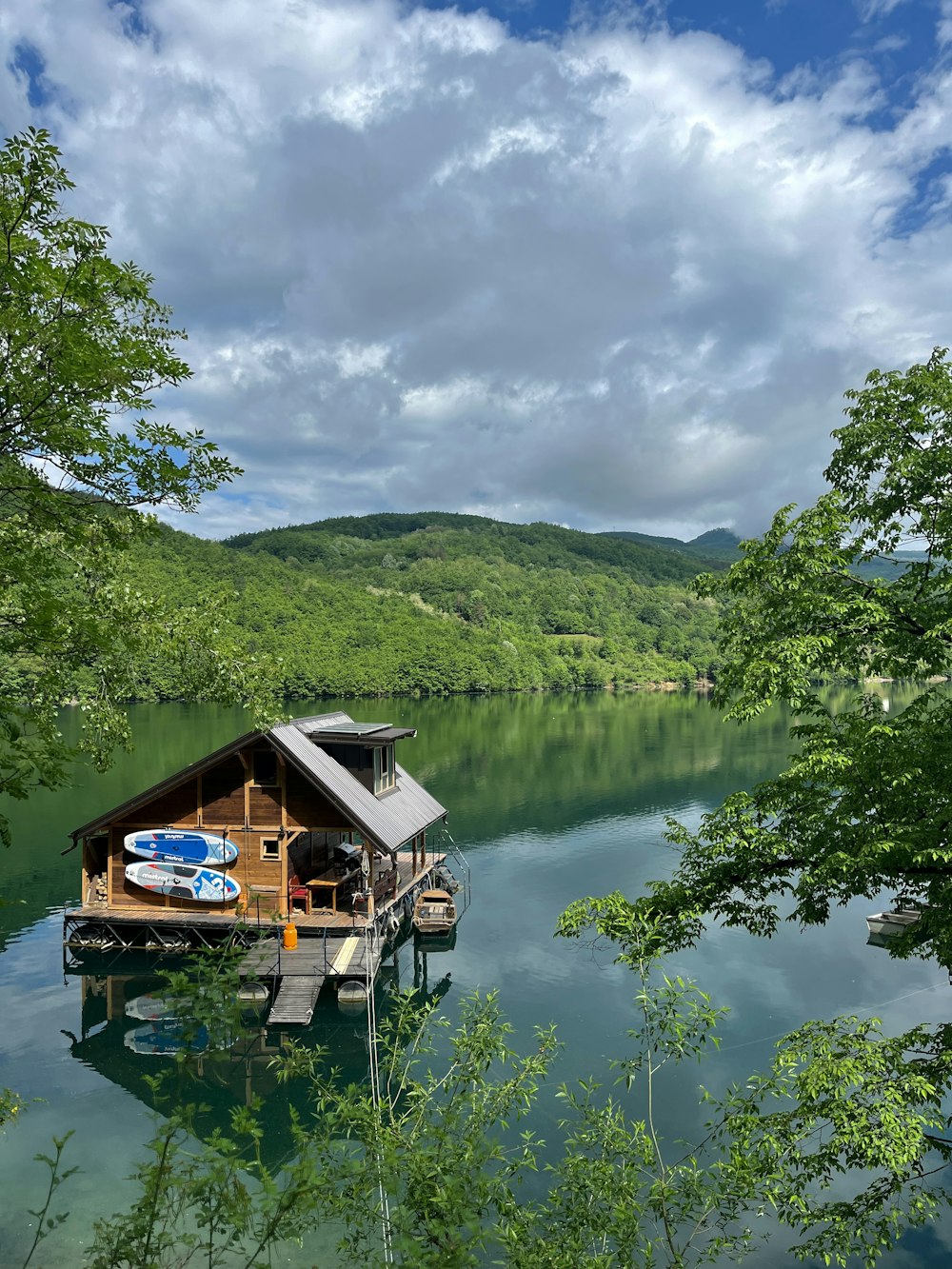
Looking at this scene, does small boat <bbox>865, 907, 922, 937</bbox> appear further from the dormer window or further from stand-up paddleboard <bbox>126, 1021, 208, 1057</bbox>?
stand-up paddleboard <bbox>126, 1021, 208, 1057</bbox>

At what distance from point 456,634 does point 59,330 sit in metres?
152

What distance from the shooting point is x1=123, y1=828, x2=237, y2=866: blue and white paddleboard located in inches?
966

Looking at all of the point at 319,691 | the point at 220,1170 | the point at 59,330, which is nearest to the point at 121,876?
the point at 59,330

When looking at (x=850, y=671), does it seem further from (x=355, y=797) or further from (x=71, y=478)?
(x=355, y=797)

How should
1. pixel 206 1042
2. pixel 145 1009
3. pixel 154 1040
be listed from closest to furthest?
pixel 206 1042, pixel 154 1040, pixel 145 1009

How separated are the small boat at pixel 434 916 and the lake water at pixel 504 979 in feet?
2.77

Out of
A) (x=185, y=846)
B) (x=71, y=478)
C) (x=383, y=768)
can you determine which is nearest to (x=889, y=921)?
(x=383, y=768)

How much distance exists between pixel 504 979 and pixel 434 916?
4.11m

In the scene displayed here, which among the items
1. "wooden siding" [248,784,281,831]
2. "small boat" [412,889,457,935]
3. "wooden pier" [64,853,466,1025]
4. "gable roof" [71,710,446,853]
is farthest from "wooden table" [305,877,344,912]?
"small boat" [412,889,457,935]

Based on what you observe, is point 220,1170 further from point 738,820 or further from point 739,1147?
point 738,820

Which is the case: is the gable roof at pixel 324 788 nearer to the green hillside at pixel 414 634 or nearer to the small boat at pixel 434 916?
the small boat at pixel 434 916

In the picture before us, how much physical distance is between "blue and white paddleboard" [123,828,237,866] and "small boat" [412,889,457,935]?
22.9 ft

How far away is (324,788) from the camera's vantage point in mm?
23234

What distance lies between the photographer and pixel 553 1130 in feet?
53.5
